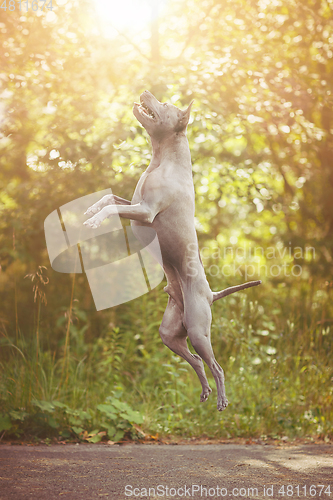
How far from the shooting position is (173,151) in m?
2.45

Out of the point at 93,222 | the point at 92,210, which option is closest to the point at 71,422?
the point at 92,210

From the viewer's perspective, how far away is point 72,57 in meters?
7.41

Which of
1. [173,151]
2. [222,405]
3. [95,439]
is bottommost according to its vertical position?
[95,439]

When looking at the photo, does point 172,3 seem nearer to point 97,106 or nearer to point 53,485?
point 97,106

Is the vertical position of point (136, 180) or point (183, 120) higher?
point (136, 180)

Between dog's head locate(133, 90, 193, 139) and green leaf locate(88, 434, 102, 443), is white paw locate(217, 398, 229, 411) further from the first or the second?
green leaf locate(88, 434, 102, 443)

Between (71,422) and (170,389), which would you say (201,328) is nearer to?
(71,422)

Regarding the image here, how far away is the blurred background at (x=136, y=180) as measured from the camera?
562 cm

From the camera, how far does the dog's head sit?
94.9 inches

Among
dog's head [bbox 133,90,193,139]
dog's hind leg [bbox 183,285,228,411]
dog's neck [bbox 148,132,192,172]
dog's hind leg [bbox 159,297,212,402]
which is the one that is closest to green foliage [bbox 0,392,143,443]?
dog's hind leg [bbox 159,297,212,402]

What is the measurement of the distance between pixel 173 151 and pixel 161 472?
8.87ft

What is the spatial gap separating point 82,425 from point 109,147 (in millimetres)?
3824

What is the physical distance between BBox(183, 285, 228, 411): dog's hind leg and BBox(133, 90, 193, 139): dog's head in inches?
36.5

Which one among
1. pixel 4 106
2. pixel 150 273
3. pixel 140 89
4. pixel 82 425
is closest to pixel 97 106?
A: pixel 140 89
